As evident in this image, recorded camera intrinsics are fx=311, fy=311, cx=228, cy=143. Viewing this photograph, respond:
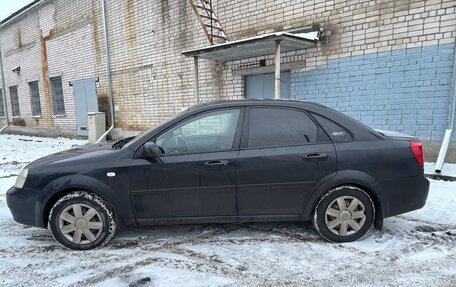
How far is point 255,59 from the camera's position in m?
7.80

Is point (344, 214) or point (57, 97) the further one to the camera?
point (57, 97)

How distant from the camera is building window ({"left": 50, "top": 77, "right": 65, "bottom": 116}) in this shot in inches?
564

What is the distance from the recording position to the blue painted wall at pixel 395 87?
18.4ft

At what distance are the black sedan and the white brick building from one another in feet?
10.8

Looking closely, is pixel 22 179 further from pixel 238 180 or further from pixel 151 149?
pixel 238 180

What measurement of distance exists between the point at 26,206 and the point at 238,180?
214 cm

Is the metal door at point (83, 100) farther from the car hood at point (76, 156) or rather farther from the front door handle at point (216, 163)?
the front door handle at point (216, 163)

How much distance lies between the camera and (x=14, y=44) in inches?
656

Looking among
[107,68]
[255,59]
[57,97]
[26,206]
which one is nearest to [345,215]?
[26,206]

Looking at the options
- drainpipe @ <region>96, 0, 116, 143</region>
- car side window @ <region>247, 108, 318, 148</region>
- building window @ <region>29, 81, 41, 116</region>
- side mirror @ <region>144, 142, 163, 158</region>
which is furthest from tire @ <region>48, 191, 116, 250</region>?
building window @ <region>29, 81, 41, 116</region>

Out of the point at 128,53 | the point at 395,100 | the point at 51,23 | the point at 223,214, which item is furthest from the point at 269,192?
the point at 51,23

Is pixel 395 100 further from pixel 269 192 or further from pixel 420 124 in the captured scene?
pixel 269 192

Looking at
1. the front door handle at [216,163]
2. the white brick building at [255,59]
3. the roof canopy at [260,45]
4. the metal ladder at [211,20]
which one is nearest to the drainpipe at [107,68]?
the white brick building at [255,59]

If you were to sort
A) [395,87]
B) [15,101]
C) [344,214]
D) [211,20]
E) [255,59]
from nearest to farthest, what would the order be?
1. [344,214]
2. [395,87]
3. [255,59]
4. [211,20]
5. [15,101]
